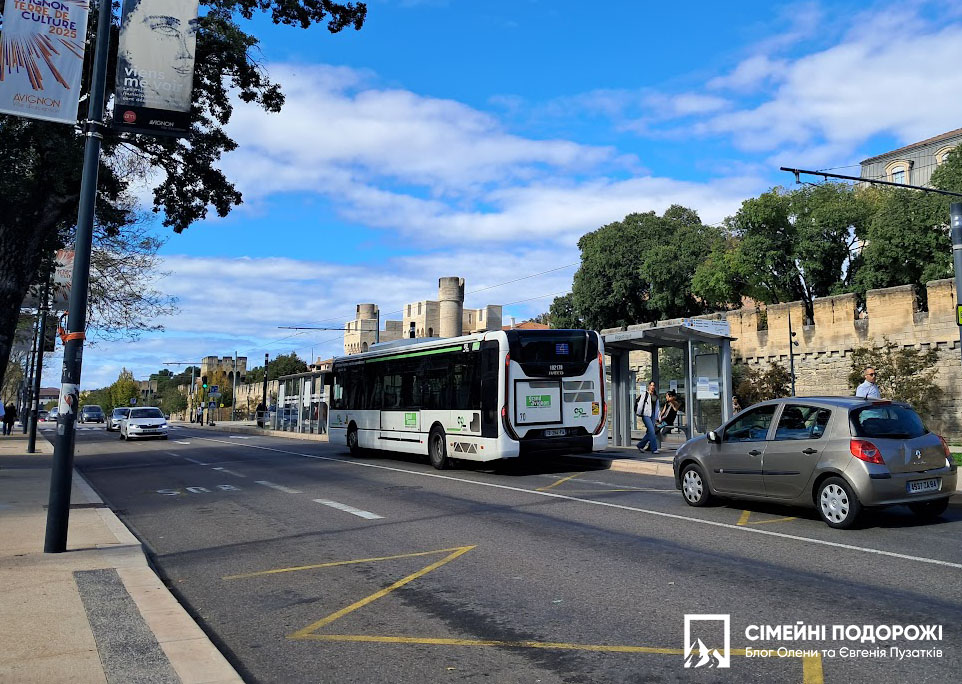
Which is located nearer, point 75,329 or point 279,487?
point 75,329

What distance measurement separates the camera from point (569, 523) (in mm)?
9719

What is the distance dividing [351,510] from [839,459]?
672 centimetres

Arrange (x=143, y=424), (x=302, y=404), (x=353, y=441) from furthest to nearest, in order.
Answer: (x=302, y=404) → (x=143, y=424) → (x=353, y=441)

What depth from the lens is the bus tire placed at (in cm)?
1783

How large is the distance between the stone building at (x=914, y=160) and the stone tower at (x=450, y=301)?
136 ft

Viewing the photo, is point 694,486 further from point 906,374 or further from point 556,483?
point 906,374

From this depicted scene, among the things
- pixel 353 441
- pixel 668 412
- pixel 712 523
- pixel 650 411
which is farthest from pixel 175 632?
pixel 353 441

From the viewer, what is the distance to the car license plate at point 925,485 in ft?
28.8

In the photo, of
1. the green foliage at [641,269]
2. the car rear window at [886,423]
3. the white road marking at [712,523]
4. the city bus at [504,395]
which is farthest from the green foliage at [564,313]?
the car rear window at [886,423]

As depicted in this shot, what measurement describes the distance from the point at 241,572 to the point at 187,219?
16213 millimetres

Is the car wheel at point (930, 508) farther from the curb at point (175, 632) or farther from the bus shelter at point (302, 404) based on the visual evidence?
the bus shelter at point (302, 404)

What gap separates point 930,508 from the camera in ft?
31.8

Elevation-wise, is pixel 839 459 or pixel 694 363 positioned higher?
pixel 694 363
